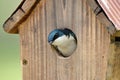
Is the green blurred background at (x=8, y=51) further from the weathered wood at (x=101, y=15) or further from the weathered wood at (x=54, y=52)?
the weathered wood at (x=101, y=15)

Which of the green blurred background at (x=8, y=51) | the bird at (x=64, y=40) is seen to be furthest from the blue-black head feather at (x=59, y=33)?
the green blurred background at (x=8, y=51)

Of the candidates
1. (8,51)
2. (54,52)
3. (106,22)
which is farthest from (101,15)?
(8,51)

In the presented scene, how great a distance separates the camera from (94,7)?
622 millimetres

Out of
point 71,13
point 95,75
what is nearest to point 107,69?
point 95,75

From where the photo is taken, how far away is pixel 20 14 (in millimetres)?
728

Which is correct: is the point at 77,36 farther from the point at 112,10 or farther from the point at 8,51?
the point at 8,51

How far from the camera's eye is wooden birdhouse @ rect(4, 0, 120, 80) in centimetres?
63

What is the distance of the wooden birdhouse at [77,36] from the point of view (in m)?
0.63

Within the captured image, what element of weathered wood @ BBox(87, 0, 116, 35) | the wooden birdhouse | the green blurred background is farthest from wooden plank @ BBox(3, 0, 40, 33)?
the green blurred background

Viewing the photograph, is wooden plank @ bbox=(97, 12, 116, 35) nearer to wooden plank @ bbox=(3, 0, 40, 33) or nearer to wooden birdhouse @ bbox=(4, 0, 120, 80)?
wooden birdhouse @ bbox=(4, 0, 120, 80)

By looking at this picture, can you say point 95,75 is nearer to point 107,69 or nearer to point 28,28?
point 107,69

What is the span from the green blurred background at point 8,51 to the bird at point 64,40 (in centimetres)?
64

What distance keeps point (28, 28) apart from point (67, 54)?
4.6 inches

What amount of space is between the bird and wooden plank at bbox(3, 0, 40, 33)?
3.1 inches
